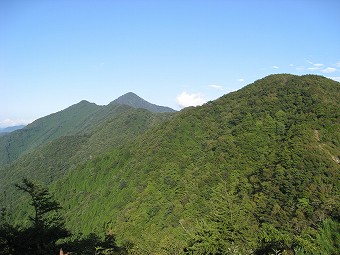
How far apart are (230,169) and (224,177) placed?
121 inches

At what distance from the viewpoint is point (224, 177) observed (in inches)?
2995

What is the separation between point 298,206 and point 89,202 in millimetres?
73027

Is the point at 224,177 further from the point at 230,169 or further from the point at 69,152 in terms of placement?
the point at 69,152

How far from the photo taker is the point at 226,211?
893 inches

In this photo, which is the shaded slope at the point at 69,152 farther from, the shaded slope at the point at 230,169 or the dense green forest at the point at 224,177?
the shaded slope at the point at 230,169

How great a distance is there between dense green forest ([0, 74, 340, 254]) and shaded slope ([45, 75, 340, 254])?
28 cm

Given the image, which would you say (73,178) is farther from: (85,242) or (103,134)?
(85,242)

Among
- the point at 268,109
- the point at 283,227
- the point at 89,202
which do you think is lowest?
the point at 89,202

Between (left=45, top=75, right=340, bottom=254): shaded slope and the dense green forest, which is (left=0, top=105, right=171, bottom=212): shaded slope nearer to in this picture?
the dense green forest

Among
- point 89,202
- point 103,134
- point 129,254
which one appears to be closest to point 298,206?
point 129,254

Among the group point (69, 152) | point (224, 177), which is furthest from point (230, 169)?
point (69, 152)

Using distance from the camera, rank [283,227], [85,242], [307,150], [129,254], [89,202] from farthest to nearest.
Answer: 1. [89,202]
2. [307,150]
3. [283,227]
4. [129,254]
5. [85,242]

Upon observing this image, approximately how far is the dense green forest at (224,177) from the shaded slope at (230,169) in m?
0.28

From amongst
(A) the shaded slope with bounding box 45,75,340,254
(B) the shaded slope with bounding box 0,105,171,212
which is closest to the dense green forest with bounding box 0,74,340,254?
(A) the shaded slope with bounding box 45,75,340,254
